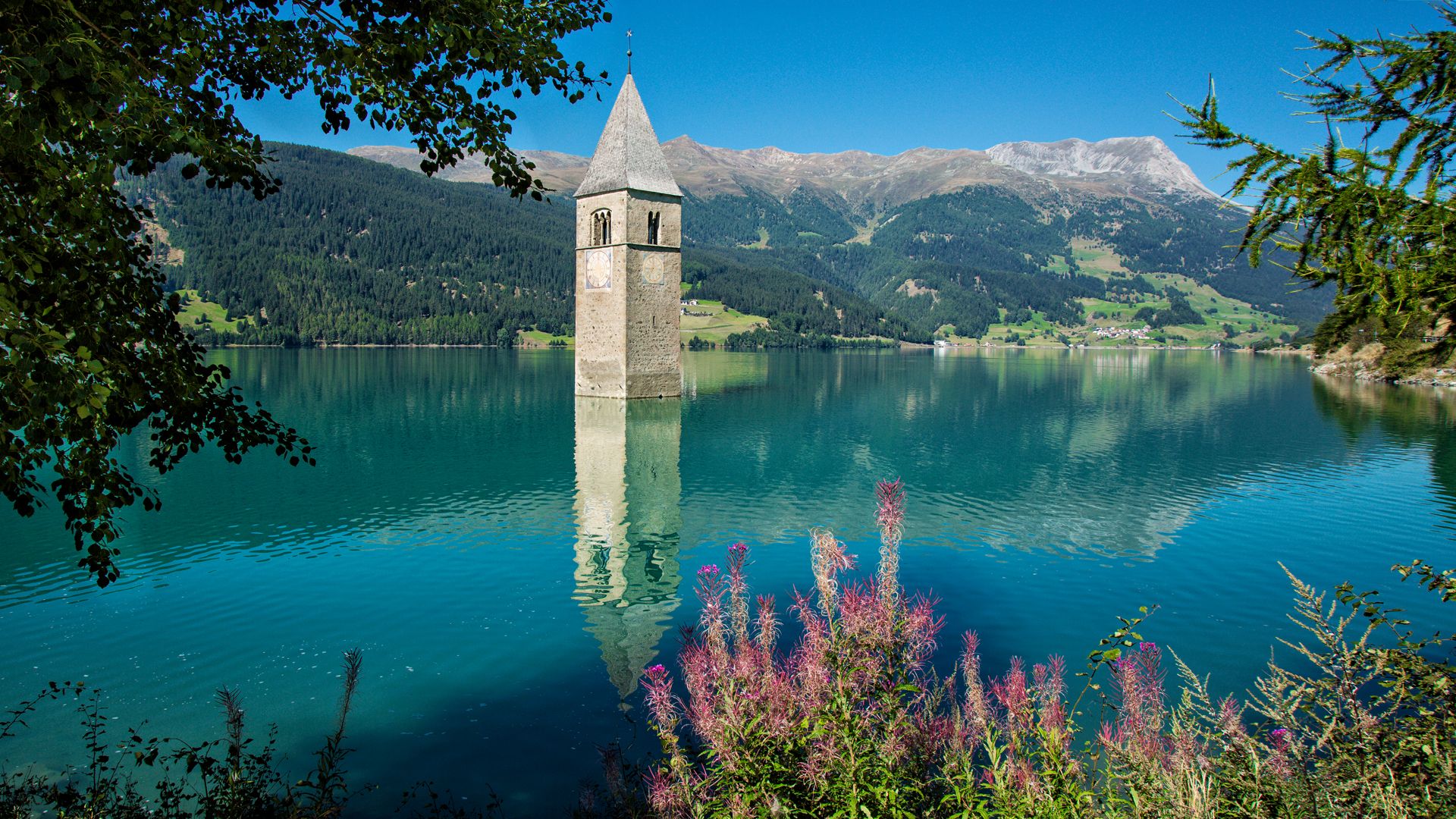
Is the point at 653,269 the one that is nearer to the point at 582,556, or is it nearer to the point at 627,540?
the point at 627,540

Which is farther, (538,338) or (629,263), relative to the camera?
(538,338)

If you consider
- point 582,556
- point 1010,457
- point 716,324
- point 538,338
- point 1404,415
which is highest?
point 716,324

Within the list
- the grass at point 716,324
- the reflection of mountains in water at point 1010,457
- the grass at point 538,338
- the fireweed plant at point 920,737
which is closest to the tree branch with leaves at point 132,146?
the fireweed plant at point 920,737

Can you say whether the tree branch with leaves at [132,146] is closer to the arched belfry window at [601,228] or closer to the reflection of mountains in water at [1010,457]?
the reflection of mountains in water at [1010,457]

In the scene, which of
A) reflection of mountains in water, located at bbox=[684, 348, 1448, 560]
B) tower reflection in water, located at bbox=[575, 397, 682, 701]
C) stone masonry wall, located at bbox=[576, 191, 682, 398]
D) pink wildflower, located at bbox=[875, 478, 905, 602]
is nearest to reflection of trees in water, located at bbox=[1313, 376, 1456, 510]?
reflection of mountains in water, located at bbox=[684, 348, 1448, 560]

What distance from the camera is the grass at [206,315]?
514 ft

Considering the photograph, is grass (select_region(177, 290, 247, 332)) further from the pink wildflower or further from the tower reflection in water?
the pink wildflower

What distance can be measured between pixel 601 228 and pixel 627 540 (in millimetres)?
33245

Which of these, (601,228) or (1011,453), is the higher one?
(601,228)

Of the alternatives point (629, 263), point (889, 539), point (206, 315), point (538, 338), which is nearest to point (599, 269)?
point (629, 263)

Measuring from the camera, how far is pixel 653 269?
48969mm

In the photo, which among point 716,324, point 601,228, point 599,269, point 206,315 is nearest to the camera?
point 599,269

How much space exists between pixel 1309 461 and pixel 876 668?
33.3 metres

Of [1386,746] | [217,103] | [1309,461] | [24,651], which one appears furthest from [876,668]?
[1309,461]
